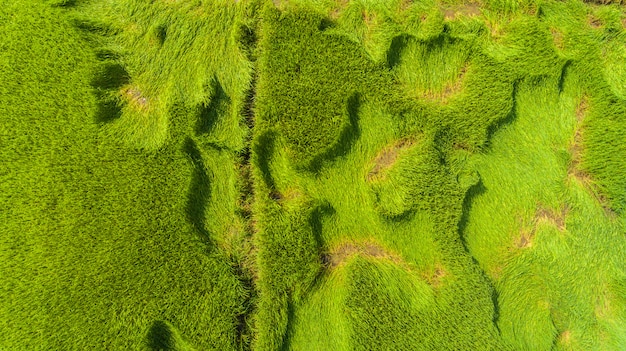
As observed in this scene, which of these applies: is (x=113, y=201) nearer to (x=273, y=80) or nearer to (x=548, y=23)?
(x=273, y=80)

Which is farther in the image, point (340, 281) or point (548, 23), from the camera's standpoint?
point (548, 23)

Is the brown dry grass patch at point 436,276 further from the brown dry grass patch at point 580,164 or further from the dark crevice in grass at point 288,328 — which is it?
the brown dry grass patch at point 580,164

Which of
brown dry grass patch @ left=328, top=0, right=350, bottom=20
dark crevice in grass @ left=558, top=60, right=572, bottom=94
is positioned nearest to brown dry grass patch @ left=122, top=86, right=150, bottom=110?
brown dry grass patch @ left=328, top=0, right=350, bottom=20

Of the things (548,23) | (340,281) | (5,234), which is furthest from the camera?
(548,23)

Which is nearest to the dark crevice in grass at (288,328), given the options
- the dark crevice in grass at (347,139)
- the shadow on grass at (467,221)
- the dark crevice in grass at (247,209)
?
the dark crevice in grass at (247,209)

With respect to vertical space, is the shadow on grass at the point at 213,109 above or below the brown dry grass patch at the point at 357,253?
above

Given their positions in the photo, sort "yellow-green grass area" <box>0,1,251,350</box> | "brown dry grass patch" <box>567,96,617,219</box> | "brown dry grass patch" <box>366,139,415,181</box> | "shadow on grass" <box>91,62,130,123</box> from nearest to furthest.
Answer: "yellow-green grass area" <box>0,1,251,350</box>, "shadow on grass" <box>91,62,130,123</box>, "brown dry grass patch" <box>366,139,415,181</box>, "brown dry grass patch" <box>567,96,617,219</box>

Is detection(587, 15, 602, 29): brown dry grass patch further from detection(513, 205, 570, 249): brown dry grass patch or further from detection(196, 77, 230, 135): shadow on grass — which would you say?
detection(196, 77, 230, 135): shadow on grass

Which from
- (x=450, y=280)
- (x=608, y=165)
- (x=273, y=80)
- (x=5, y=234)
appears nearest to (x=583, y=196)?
(x=608, y=165)
